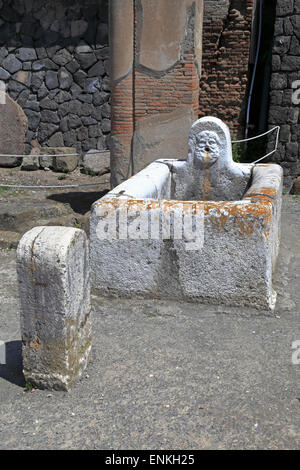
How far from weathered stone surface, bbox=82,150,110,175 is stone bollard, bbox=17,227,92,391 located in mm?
6296

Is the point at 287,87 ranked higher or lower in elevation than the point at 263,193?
higher

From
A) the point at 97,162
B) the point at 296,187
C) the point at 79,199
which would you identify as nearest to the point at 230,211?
the point at 79,199

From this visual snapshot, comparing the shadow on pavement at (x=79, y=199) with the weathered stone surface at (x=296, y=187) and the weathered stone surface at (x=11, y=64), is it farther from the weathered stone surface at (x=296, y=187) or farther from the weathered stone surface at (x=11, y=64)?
Result: the weathered stone surface at (x=11, y=64)

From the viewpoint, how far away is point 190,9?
221 inches

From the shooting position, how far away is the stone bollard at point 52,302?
2.47 m

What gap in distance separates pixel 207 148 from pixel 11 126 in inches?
225

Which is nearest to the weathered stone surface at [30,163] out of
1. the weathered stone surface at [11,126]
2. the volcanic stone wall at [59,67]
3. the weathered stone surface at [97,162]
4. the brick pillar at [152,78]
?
the weathered stone surface at [11,126]

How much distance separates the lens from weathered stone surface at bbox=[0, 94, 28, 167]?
9211mm

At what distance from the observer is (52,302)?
253 centimetres

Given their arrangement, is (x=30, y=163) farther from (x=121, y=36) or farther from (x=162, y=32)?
(x=162, y=32)

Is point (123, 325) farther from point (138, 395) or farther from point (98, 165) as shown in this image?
point (98, 165)

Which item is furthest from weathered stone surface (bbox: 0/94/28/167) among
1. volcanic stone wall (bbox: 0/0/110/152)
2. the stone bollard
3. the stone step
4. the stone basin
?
the stone bollard

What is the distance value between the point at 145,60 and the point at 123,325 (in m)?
3.52
